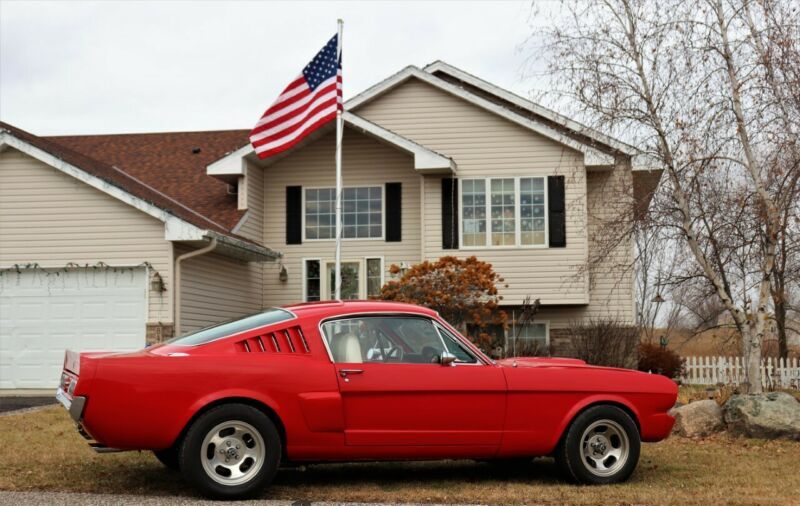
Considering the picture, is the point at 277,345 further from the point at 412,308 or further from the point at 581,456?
the point at 581,456

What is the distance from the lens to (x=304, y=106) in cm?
1667

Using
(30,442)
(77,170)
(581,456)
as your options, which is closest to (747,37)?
(581,456)

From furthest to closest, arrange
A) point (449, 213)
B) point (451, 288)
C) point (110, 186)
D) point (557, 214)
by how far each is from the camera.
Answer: point (449, 213) < point (557, 214) < point (451, 288) < point (110, 186)

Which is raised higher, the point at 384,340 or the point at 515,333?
the point at 384,340

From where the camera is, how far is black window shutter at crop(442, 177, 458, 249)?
1897cm

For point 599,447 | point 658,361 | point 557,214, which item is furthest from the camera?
point 658,361

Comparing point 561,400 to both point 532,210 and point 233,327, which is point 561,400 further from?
point 532,210

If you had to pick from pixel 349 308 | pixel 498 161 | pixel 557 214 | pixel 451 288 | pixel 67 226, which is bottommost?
pixel 349 308

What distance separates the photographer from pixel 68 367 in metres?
7.01

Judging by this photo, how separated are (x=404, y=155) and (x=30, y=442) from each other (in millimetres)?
11999

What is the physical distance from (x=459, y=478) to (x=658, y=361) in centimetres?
1313

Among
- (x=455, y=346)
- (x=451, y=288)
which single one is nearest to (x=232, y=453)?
(x=455, y=346)

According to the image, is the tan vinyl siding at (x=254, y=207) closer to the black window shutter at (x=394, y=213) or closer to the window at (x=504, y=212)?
the black window shutter at (x=394, y=213)

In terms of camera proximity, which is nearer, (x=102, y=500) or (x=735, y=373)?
(x=102, y=500)
